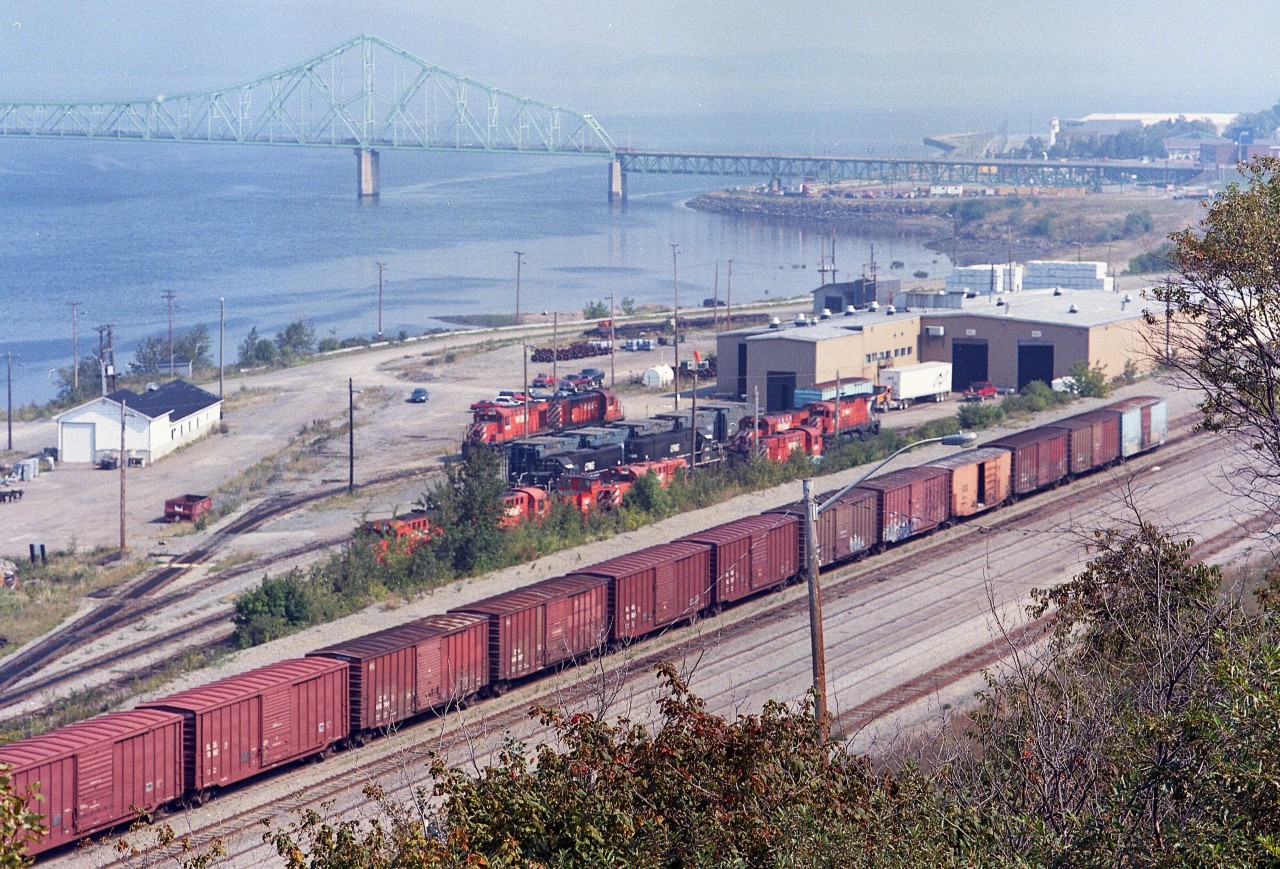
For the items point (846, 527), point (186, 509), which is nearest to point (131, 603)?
point (186, 509)

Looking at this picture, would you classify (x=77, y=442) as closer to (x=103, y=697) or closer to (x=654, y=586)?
(x=103, y=697)

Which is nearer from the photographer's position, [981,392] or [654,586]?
[654,586]

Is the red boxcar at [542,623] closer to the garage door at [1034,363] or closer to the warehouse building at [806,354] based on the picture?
the warehouse building at [806,354]

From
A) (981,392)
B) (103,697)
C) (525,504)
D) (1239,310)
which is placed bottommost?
(103,697)

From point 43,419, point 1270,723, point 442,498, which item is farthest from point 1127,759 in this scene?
point 43,419

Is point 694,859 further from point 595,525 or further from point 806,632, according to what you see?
point 595,525

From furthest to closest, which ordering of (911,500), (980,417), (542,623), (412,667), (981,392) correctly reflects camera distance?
(981,392), (980,417), (911,500), (542,623), (412,667)

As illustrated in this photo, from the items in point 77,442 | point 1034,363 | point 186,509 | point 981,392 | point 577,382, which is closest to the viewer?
point 186,509
